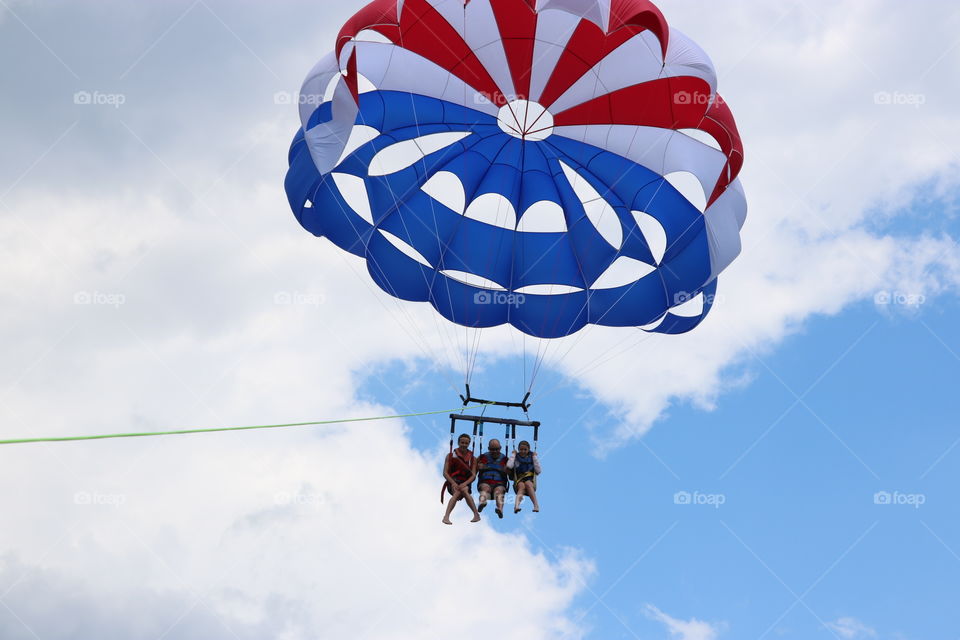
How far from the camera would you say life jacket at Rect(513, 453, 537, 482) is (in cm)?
1121

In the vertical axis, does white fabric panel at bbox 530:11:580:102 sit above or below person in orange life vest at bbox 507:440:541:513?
above

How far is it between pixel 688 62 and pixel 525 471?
491 centimetres

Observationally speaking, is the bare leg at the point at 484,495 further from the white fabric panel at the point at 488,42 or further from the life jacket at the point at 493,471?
the white fabric panel at the point at 488,42

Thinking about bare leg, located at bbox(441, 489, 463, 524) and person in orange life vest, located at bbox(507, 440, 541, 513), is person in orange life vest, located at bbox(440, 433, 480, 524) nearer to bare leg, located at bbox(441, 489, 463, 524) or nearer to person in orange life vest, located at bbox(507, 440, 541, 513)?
bare leg, located at bbox(441, 489, 463, 524)

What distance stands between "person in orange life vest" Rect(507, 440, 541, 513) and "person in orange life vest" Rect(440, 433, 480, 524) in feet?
1.47

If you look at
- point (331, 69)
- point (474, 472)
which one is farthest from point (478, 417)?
point (331, 69)

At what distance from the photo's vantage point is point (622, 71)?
11891 millimetres

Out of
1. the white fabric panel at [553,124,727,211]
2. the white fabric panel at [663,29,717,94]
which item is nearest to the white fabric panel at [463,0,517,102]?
the white fabric panel at [553,124,727,211]

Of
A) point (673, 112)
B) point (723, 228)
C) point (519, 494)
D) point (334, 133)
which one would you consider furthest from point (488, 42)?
point (519, 494)

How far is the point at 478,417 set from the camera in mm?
11250

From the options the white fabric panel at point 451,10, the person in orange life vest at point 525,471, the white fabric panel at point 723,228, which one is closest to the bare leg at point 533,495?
the person in orange life vest at point 525,471

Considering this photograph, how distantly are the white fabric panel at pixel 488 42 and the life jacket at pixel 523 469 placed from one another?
441 cm

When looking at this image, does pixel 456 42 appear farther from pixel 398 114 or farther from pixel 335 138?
pixel 335 138

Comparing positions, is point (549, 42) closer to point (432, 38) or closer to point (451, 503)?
point (432, 38)
